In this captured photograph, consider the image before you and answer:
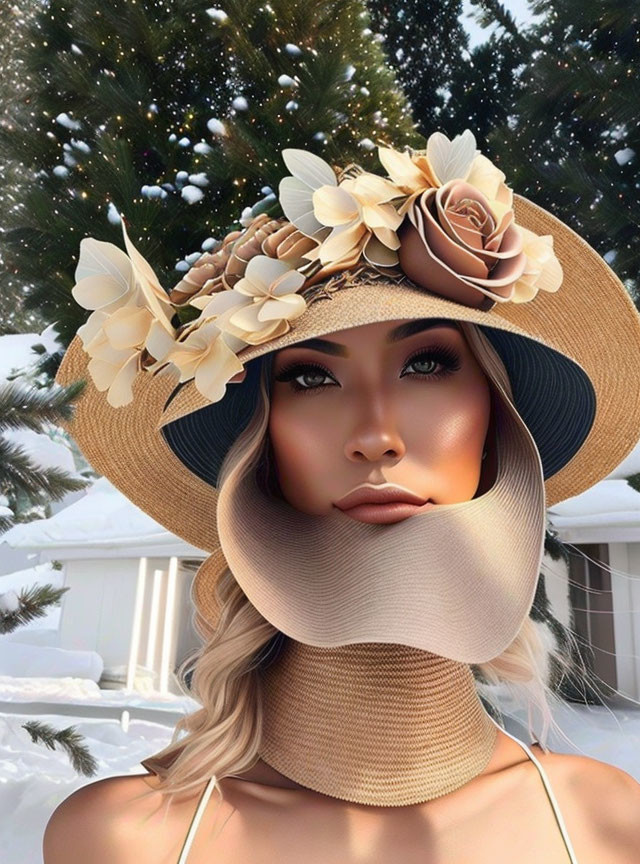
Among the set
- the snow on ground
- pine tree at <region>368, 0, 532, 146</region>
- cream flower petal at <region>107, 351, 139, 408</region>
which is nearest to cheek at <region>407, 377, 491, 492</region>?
cream flower petal at <region>107, 351, 139, 408</region>

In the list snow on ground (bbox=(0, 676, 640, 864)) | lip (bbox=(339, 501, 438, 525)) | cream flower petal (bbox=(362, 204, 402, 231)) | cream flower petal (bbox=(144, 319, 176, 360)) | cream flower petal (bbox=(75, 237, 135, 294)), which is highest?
cream flower petal (bbox=(362, 204, 402, 231))

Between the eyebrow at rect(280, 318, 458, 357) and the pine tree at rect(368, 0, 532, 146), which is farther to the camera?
the pine tree at rect(368, 0, 532, 146)

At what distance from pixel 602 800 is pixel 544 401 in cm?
48

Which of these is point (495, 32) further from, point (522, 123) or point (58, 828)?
point (58, 828)

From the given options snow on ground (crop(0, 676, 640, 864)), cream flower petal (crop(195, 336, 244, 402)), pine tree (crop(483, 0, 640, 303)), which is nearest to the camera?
cream flower petal (crop(195, 336, 244, 402))

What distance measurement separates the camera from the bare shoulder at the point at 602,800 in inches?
34.8

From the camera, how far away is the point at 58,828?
868 millimetres

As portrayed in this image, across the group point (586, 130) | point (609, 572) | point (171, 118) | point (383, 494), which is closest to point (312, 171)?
point (383, 494)

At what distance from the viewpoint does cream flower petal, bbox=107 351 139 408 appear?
2.90 ft

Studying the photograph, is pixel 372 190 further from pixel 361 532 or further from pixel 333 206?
pixel 361 532

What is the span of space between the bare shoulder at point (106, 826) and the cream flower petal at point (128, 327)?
496mm

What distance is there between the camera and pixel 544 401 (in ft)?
3.39

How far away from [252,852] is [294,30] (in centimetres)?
152

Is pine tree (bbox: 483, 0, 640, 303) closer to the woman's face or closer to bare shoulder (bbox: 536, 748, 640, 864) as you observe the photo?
the woman's face
